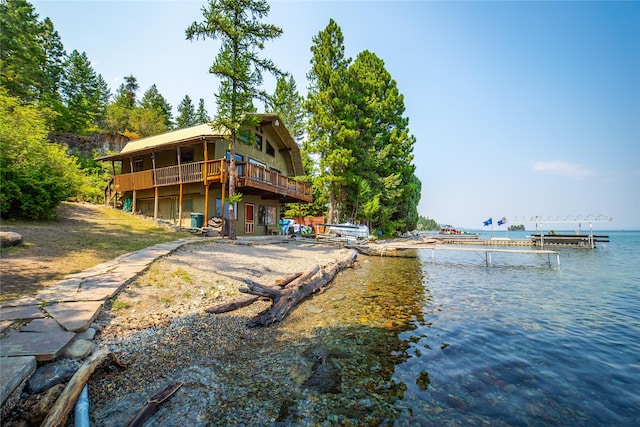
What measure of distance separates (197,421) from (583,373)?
5.22m

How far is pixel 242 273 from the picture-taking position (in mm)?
7973

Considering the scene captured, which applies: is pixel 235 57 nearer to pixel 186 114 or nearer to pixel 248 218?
pixel 248 218

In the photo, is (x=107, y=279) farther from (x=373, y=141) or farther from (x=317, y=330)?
(x=373, y=141)

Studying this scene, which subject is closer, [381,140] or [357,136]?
[357,136]

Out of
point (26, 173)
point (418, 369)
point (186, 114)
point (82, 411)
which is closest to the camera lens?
point (82, 411)

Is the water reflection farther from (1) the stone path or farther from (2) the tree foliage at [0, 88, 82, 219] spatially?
(2) the tree foliage at [0, 88, 82, 219]

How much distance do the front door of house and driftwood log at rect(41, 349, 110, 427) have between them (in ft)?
55.5

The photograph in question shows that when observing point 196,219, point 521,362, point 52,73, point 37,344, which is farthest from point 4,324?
point 52,73

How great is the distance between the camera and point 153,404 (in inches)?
101

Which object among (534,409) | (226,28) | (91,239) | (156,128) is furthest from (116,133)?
(534,409)

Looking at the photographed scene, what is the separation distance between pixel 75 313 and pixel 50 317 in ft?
0.84

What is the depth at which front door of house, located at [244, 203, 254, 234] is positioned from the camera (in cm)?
1955

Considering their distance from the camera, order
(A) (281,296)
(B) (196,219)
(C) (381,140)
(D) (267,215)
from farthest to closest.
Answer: (C) (381,140)
(D) (267,215)
(B) (196,219)
(A) (281,296)

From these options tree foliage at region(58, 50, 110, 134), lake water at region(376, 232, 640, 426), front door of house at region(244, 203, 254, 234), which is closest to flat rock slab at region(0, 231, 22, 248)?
lake water at region(376, 232, 640, 426)
